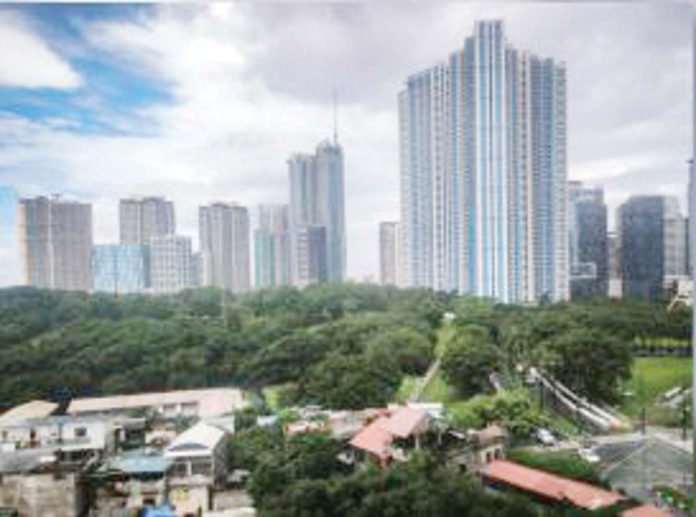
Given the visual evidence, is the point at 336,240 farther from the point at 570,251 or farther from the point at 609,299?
the point at 609,299

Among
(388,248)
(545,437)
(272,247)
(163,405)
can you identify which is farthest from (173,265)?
(545,437)

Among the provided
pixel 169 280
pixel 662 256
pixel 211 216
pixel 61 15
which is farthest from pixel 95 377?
pixel 662 256

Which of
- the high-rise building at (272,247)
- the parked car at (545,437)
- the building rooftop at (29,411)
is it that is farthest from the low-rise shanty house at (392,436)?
the building rooftop at (29,411)

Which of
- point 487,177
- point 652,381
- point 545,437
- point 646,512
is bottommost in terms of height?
point 646,512

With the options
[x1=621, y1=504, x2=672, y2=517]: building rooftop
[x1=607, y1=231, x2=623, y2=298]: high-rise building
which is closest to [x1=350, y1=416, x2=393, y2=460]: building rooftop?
[x1=621, y1=504, x2=672, y2=517]: building rooftop

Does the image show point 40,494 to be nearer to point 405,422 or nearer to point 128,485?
point 128,485

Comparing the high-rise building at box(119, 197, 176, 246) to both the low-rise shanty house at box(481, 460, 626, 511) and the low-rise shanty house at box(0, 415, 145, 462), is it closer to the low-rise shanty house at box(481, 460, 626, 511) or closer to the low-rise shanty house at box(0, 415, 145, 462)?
the low-rise shanty house at box(0, 415, 145, 462)

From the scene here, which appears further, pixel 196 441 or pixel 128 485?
pixel 196 441
